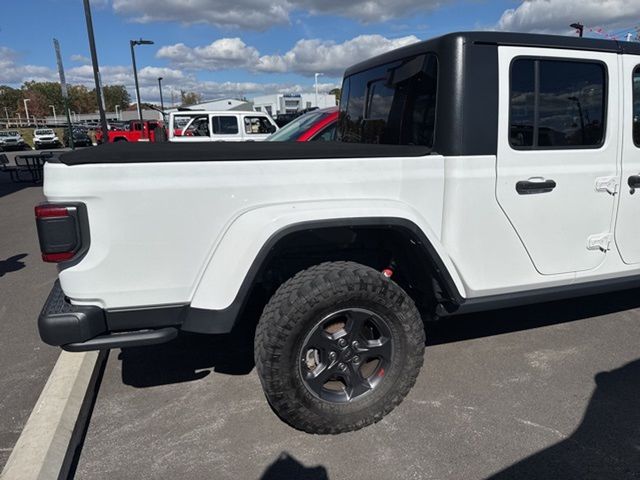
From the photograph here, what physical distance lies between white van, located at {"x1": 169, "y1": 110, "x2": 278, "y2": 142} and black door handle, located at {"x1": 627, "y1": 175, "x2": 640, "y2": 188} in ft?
37.8

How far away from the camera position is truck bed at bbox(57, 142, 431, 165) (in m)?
2.23

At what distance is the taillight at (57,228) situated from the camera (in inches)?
86.7

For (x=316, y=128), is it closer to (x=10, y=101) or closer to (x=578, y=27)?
(x=578, y=27)

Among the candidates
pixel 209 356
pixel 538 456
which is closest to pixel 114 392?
pixel 209 356

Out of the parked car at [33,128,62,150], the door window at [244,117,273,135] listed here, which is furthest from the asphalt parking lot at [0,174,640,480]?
the parked car at [33,128,62,150]

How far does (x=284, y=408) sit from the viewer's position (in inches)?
102

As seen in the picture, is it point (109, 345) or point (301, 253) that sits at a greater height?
point (301, 253)

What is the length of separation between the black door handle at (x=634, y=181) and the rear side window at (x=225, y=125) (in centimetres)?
1240

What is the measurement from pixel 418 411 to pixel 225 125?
42.1 feet

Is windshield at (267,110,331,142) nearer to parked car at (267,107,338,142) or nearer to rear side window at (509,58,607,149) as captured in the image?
parked car at (267,107,338,142)

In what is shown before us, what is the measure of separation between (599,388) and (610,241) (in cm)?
94

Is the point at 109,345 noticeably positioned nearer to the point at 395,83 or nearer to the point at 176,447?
the point at 176,447

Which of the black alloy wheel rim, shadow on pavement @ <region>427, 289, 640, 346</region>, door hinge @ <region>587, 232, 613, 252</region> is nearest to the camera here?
the black alloy wheel rim

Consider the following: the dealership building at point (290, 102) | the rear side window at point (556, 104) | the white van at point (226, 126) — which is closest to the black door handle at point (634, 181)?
the rear side window at point (556, 104)
